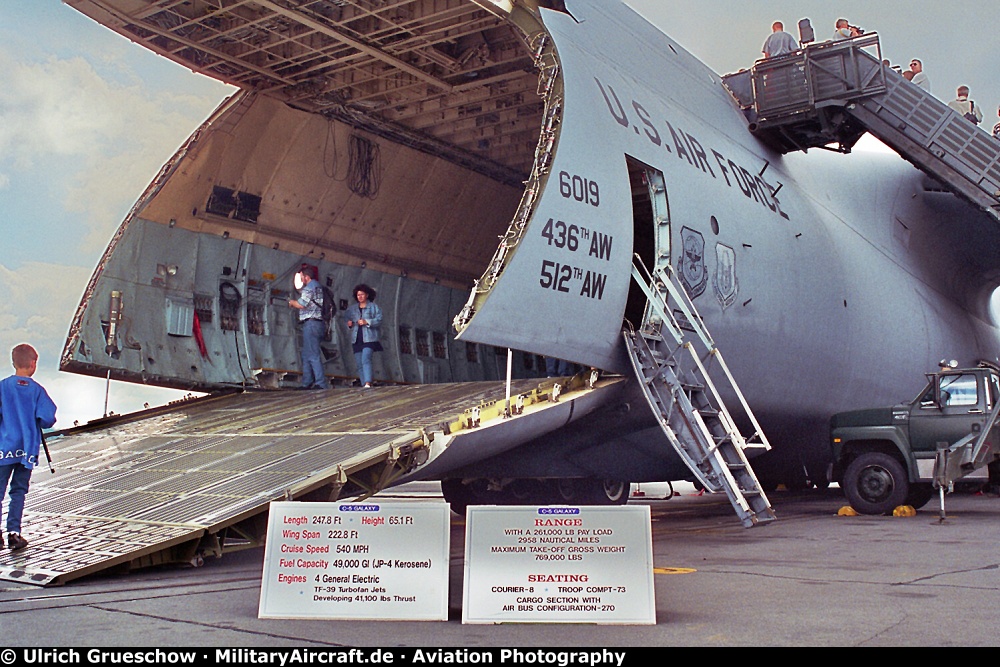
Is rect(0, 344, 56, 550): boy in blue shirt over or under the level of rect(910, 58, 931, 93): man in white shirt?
under

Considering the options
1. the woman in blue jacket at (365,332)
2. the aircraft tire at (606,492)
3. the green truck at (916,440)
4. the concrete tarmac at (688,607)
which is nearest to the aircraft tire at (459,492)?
the aircraft tire at (606,492)

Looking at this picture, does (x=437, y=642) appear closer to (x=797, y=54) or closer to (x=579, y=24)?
(x=579, y=24)

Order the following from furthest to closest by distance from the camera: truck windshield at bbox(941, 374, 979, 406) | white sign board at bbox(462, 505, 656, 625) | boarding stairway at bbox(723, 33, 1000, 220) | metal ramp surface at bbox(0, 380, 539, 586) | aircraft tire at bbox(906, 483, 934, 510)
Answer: boarding stairway at bbox(723, 33, 1000, 220), truck windshield at bbox(941, 374, 979, 406), aircraft tire at bbox(906, 483, 934, 510), metal ramp surface at bbox(0, 380, 539, 586), white sign board at bbox(462, 505, 656, 625)

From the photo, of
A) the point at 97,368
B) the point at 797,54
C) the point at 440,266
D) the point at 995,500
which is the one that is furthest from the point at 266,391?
the point at 995,500

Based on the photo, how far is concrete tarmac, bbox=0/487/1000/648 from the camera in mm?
4258

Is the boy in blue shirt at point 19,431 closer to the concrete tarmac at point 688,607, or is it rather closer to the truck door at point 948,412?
the concrete tarmac at point 688,607

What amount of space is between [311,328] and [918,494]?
28.0 feet

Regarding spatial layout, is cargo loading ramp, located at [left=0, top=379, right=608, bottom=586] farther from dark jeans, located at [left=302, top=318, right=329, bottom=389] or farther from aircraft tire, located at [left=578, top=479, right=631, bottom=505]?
aircraft tire, located at [left=578, top=479, right=631, bottom=505]

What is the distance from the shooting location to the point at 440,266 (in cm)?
1581

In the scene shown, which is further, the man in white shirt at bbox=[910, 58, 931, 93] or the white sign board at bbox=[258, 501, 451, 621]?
the man in white shirt at bbox=[910, 58, 931, 93]

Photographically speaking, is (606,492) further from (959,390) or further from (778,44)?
(778,44)

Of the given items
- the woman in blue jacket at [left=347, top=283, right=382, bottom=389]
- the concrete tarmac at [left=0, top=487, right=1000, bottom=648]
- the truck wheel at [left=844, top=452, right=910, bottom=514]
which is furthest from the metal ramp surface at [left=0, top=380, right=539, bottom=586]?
the truck wheel at [left=844, top=452, right=910, bottom=514]

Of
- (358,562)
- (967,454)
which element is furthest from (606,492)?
(358,562)

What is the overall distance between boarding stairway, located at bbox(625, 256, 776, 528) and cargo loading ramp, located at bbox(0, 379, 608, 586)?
75 centimetres
